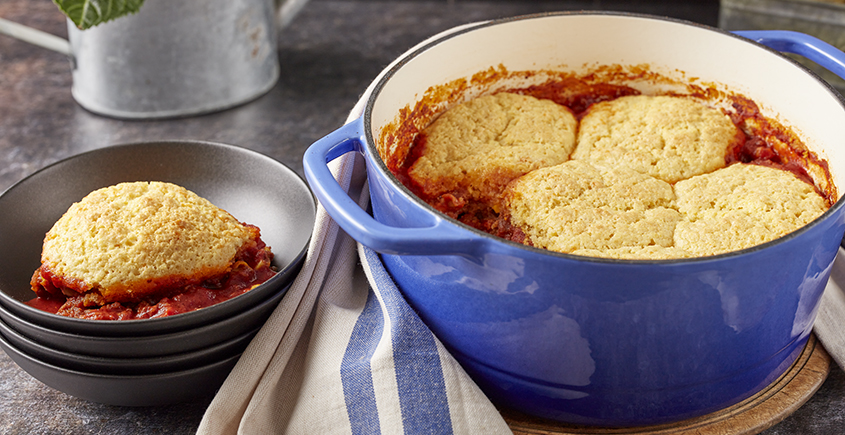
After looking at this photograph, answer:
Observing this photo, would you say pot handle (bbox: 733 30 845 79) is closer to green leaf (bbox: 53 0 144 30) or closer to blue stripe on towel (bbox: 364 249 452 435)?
blue stripe on towel (bbox: 364 249 452 435)

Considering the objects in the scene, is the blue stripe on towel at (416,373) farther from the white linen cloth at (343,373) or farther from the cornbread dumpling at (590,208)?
the cornbread dumpling at (590,208)

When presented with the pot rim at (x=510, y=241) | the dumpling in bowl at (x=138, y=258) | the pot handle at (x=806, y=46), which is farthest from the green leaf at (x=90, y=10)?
the pot handle at (x=806, y=46)

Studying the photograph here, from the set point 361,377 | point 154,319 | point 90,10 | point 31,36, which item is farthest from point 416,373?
point 31,36

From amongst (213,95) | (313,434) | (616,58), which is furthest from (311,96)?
(313,434)

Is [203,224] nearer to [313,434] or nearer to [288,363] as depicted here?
[288,363]

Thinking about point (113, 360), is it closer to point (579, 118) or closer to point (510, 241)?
point (510, 241)
